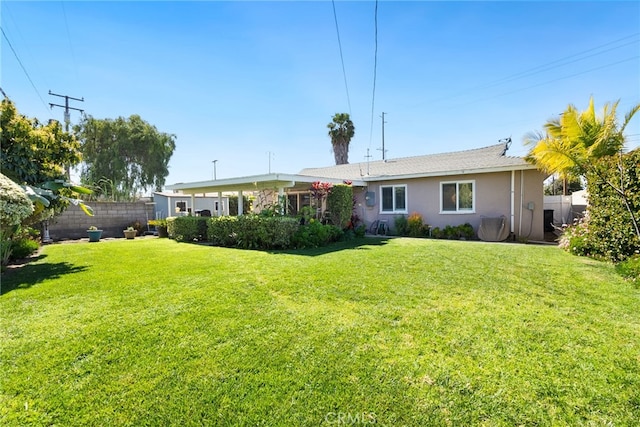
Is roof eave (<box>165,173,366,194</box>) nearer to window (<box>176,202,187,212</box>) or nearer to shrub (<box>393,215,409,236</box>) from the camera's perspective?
shrub (<box>393,215,409,236</box>)

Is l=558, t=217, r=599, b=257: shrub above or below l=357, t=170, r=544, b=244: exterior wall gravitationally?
below

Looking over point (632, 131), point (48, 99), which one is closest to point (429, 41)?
point (632, 131)

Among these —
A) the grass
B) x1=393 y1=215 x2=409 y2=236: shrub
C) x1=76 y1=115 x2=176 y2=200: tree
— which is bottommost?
the grass

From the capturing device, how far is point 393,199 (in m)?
14.0

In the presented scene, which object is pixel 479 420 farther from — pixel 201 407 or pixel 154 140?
pixel 154 140

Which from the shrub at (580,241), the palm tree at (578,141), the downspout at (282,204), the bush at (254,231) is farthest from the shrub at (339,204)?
the shrub at (580,241)

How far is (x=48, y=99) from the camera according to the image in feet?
76.1

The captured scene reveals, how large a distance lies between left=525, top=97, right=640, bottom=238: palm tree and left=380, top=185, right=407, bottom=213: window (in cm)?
513

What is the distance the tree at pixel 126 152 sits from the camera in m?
27.7

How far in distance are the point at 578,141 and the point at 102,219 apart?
20317 mm

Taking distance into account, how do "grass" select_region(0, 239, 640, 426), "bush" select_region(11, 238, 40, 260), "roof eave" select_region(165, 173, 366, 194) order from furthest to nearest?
"roof eave" select_region(165, 173, 366, 194)
"bush" select_region(11, 238, 40, 260)
"grass" select_region(0, 239, 640, 426)

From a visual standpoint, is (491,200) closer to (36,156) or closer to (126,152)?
(36,156)

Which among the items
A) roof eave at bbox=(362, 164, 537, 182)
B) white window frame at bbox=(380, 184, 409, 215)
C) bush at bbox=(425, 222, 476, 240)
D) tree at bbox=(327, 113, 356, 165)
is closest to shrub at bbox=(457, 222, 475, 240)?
bush at bbox=(425, 222, 476, 240)

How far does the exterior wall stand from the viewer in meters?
10.9
